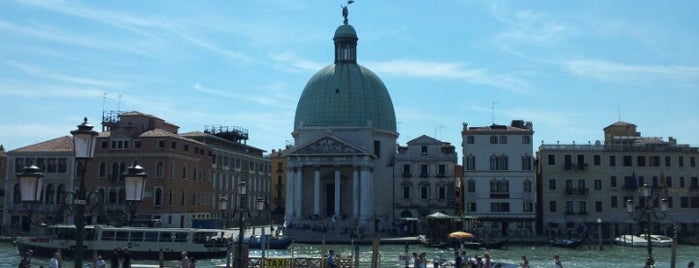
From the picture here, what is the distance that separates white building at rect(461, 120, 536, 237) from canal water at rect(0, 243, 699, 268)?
9113mm

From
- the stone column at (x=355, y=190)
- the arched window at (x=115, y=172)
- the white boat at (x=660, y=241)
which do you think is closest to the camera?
the white boat at (x=660, y=241)

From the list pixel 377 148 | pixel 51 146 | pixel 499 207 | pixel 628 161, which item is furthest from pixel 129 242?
pixel 628 161

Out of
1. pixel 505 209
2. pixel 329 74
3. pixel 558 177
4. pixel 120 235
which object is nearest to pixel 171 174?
pixel 120 235

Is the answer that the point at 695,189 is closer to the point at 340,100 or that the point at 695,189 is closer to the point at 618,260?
the point at 618,260

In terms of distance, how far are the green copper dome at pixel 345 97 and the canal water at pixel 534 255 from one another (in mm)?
20862

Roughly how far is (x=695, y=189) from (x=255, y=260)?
49158mm

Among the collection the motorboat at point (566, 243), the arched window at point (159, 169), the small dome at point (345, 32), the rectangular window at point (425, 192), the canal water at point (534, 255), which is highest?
the small dome at point (345, 32)

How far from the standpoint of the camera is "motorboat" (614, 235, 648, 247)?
60562 millimetres

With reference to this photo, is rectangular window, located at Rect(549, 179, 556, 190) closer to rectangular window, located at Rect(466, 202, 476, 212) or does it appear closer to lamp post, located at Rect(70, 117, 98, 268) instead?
rectangular window, located at Rect(466, 202, 476, 212)

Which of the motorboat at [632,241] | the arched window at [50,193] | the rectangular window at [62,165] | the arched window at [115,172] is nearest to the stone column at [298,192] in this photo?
the arched window at [115,172]

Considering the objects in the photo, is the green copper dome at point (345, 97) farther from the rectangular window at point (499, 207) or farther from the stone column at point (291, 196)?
the rectangular window at point (499, 207)

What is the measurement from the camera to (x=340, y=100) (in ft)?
267

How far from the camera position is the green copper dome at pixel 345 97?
8094cm

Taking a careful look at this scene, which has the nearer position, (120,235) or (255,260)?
(255,260)
